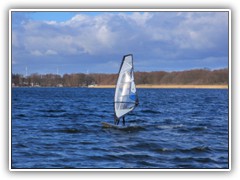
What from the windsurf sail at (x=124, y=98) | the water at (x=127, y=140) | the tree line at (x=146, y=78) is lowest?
the water at (x=127, y=140)

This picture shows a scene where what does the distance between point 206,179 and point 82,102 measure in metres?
12.9

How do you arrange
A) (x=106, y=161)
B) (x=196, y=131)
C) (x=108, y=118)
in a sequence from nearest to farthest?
(x=106, y=161) → (x=196, y=131) → (x=108, y=118)

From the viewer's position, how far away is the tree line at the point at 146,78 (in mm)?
8859

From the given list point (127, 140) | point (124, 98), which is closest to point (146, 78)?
point (127, 140)

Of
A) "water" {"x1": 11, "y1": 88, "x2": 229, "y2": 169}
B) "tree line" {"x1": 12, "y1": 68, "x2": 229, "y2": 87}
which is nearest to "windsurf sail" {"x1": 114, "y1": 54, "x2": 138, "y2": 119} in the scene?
"water" {"x1": 11, "y1": 88, "x2": 229, "y2": 169}

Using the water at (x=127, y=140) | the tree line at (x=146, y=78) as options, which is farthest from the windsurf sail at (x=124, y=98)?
the tree line at (x=146, y=78)

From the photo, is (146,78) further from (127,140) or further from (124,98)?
(124,98)

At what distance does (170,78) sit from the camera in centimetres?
927

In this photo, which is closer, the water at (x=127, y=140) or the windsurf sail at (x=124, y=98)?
the water at (x=127, y=140)

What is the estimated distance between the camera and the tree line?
29.1ft

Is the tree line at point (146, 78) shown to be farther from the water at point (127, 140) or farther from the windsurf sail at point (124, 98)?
the windsurf sail at point (124, 98)

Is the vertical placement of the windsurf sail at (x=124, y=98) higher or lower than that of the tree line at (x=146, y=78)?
lower
